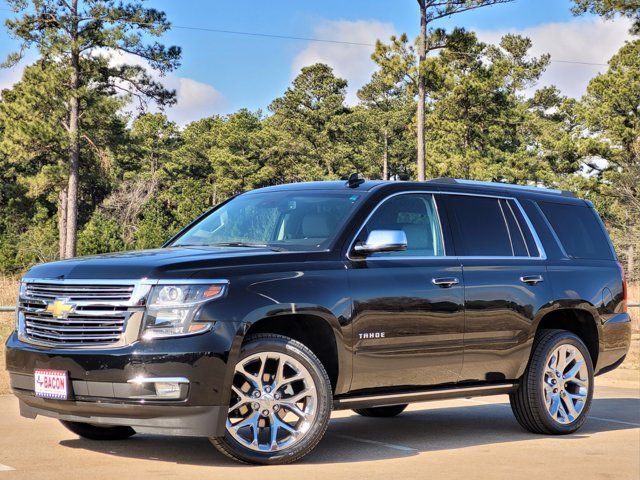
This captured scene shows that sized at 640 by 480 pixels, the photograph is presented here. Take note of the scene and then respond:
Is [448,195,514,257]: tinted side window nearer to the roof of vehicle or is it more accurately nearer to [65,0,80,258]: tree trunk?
the roof of vehicle

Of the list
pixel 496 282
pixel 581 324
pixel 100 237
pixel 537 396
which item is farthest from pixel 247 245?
pixel 100 237

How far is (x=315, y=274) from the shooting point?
7.39 m

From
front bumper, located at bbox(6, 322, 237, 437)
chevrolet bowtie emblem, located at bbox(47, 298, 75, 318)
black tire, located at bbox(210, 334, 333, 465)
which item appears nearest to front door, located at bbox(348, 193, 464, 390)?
black tire, located at bbox(210, 334, 333, 465)

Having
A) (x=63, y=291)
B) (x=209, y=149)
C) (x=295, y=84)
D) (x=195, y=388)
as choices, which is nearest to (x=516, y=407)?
(x=195, y=388)

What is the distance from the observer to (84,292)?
23.0ft

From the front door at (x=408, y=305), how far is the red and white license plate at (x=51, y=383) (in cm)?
199

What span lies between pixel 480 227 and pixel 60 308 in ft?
11.8

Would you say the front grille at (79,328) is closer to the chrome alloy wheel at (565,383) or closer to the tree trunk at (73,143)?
the chrome alloy wheel at (565,383)

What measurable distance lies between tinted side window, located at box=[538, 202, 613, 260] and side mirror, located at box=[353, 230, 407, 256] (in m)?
2.52

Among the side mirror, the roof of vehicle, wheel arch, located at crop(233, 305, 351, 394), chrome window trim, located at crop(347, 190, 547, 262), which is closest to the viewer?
wheel arch, located at crop(233, 305, 351, 394)

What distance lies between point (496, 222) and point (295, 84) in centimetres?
8019

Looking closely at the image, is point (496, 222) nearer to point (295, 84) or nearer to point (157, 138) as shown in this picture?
point (295, 84)

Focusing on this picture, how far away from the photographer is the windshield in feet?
26.1

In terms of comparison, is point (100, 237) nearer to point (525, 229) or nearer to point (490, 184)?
point (490, 184)
